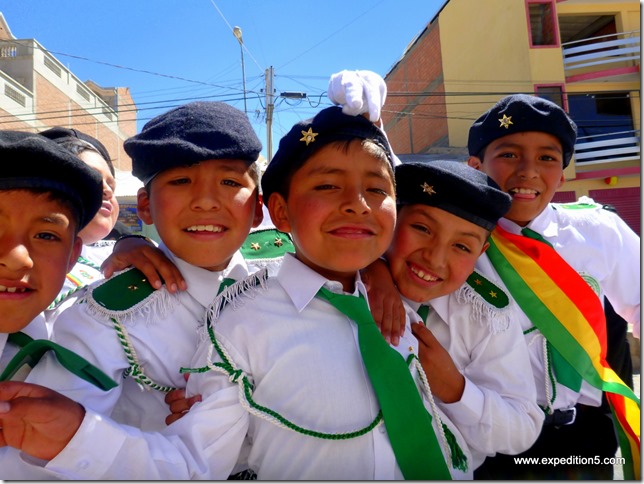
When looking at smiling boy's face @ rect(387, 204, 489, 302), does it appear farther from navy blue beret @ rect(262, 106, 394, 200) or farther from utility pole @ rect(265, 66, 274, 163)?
utility pole @ rect(265, 66, 274, 163)

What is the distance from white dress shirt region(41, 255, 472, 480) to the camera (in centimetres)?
110

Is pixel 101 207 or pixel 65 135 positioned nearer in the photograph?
pixel 101 207

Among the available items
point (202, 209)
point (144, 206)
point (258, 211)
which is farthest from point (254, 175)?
point (144, 206)

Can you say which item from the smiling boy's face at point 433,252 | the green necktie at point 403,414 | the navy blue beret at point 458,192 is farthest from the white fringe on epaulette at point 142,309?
the navy blue beret at point 458,192

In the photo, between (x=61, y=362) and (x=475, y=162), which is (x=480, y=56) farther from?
(x=61, y=362)

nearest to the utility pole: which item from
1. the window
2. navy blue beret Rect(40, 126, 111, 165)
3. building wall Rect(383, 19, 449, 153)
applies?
building wall Rect(383, 19, 449, 153)

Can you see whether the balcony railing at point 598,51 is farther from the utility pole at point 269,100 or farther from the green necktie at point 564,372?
the green necktie at point 564,372

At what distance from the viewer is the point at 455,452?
4.41ft

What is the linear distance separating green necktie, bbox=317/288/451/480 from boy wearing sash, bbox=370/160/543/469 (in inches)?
9.1

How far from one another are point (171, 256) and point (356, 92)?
2.72ft

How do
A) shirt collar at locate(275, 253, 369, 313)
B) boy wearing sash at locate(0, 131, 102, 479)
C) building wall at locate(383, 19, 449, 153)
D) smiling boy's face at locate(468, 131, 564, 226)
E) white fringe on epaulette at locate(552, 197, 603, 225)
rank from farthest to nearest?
building wall at locate(383, 19, 449, 153)
white fringe on epaulette at locate(552, 197, 603, 225)
smiling boy's face at locate(468, 131, 564, 226)
shirt collar at locate(275, 253, 369, 313)
boy wearing sash at locate(0, 131, 102, 479)

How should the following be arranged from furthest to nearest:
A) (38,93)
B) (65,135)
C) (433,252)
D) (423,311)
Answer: (38,93)
(65,135)
(423,311)
(433,252)

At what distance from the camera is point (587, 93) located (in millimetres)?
11297

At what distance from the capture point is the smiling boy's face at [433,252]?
155cm
